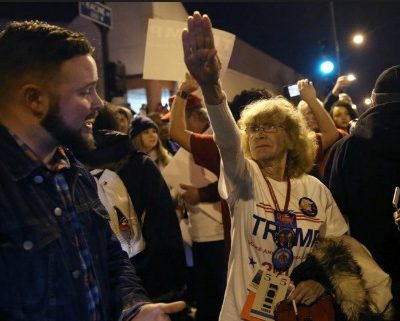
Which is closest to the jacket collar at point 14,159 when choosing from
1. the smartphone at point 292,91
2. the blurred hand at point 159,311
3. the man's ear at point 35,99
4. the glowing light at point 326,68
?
the man's ear at point 35,99

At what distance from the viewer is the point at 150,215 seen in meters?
3.16

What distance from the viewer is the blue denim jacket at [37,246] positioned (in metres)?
1.36

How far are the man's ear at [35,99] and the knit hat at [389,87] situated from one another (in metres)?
2.09

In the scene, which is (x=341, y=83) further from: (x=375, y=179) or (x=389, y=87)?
(x=375, y=179)

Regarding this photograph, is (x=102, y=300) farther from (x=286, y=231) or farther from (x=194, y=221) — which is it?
(x=194, y=221)

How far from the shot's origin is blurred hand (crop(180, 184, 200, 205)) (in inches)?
149

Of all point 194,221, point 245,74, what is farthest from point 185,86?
point 245,74

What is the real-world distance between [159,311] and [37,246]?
0.46 m

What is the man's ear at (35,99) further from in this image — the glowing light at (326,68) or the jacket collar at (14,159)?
the glowing light at (326,68)

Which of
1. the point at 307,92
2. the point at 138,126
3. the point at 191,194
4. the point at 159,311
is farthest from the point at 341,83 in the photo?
the point at 159,311

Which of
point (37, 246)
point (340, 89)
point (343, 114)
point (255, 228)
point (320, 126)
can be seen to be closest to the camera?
point (37, 246)

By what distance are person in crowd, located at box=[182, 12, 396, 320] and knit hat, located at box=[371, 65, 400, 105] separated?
0.55 meters

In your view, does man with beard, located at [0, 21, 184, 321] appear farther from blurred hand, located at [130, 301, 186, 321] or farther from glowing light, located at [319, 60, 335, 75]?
glowing light, located at [319, 60, 335, 75]

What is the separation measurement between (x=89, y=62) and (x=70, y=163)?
1.19ft
